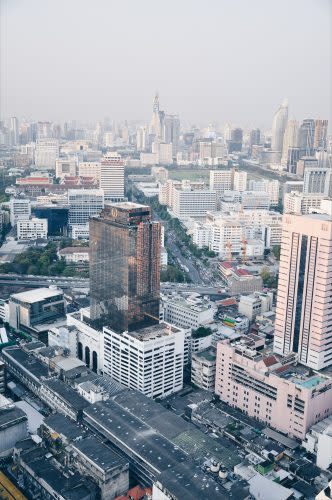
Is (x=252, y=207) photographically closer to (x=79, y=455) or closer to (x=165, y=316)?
(x=165, y=316)

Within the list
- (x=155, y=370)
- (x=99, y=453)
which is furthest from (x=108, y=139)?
(x=99, y=453)

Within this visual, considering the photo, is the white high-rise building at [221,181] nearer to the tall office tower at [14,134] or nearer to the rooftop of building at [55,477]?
the tall office tower at [14,134]

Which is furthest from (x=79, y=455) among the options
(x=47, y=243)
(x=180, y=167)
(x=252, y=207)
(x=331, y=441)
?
(x=180, y=167)

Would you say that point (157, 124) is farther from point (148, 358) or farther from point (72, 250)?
point (148, 358)

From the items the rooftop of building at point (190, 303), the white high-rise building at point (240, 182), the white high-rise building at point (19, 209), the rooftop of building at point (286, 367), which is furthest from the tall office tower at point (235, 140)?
the rooftop of building at point (286, 367)

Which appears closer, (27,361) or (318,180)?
(27,361)
